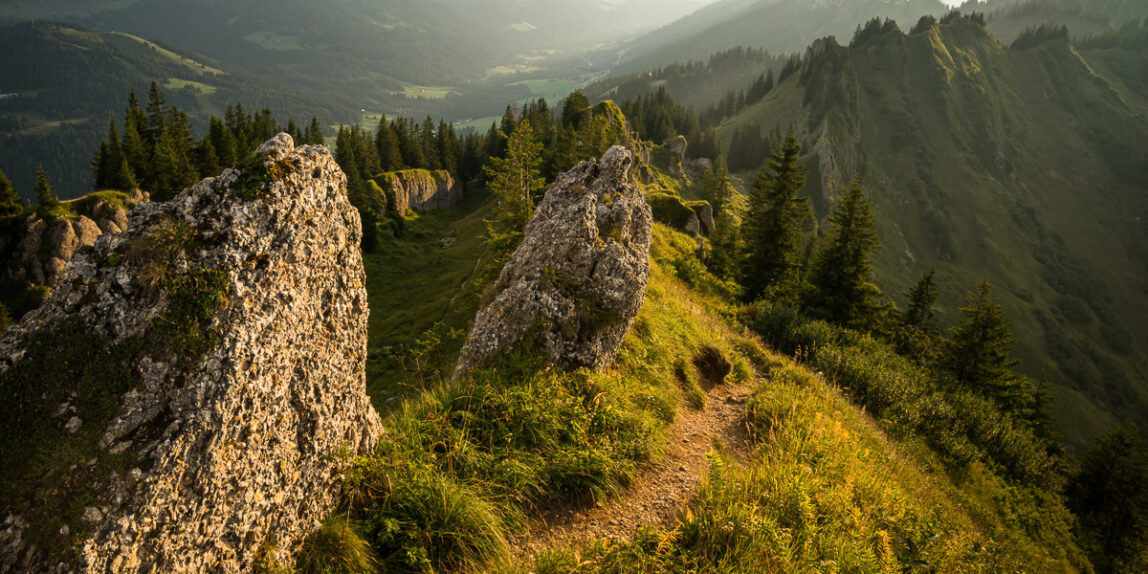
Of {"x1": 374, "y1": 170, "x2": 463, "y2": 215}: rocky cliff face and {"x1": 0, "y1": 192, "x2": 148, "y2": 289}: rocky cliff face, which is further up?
{"x1": 374, "y1": 170, "x2": 463, "y2": 215}: rocky cliff face

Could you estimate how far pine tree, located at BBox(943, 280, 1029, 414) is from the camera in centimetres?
2838

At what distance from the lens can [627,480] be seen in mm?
6465

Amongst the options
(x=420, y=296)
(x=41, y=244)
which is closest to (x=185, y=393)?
(x=420, y=296)

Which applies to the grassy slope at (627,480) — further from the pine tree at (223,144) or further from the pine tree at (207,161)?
the pine tree at (223,144)

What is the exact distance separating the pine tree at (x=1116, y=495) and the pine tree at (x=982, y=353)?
4.20 m

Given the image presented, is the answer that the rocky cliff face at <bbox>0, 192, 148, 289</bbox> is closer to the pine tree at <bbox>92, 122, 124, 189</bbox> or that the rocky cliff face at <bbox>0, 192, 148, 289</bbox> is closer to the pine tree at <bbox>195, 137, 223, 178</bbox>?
the pine tree at <bbox>92, 122, 124, 189</bbox>

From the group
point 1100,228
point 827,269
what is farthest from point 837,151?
point 827,269

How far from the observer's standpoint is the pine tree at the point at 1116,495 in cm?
2005

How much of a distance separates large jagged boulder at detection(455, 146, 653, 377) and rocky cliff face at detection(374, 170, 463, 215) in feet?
203

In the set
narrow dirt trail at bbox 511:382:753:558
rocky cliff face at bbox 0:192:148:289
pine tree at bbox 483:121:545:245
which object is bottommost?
rocky cliff face at bbox 0:192:148:289

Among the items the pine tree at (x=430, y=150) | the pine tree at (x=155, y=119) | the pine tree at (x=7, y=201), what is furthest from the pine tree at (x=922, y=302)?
the pine tree at (x=155, y=119)

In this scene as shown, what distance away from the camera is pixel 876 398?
13953 mm

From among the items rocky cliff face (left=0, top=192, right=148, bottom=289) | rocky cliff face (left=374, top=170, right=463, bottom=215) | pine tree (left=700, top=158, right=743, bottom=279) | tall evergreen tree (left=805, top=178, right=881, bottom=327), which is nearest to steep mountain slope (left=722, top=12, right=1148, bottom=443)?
pine tree (left=700, top=158, right=743, bottom=279)

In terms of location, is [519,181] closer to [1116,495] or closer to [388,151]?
[1116,495]
